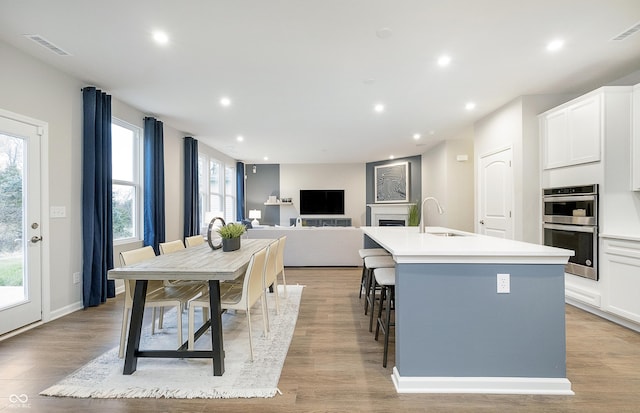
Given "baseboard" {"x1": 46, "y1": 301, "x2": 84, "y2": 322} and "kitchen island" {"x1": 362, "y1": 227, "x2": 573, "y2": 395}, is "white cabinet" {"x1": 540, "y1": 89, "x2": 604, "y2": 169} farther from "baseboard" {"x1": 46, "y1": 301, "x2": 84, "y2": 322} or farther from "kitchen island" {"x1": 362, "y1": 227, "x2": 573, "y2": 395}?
"baseboard" {"x1": 46, "y1": 301, "x2": 84, "y2": 322}

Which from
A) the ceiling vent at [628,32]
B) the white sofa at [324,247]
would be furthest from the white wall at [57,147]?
the ceiling vent at [628,32]

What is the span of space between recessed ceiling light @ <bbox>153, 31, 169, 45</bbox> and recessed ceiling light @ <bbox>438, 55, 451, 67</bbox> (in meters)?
2.59

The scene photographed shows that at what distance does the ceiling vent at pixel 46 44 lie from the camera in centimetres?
253

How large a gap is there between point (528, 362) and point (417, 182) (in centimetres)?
693

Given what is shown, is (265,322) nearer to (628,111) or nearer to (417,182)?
(628,111)

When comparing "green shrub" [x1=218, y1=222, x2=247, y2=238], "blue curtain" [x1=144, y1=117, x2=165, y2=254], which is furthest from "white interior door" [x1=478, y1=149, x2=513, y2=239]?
"blue curtain" [x1=144, y1=117, x2=165, y2=254]

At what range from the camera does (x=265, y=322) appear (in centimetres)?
262

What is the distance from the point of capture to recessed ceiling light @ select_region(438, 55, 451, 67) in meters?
2.89

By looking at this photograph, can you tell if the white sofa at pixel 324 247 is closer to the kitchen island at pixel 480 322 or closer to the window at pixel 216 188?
the window at pixel 216 188

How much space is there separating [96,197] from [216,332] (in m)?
2.76

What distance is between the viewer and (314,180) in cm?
970

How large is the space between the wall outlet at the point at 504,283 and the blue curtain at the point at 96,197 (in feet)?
13.8

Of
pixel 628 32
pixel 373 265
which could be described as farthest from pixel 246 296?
pixel 628 32

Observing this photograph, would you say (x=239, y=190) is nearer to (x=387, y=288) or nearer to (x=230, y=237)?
(x=230, y=237)
